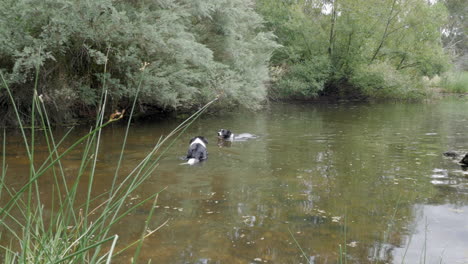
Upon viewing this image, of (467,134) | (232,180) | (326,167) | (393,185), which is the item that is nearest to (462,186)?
(393,185)

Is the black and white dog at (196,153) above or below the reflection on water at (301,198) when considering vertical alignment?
above

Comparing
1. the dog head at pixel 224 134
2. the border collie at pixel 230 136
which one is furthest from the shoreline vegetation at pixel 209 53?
the dog head at pixel 224 134

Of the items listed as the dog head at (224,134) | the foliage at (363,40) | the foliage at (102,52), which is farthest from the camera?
the foliage at (363,40)

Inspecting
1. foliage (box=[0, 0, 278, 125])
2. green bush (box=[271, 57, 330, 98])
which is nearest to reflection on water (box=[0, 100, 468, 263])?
foliage (box=[0, 0, 278, 125])

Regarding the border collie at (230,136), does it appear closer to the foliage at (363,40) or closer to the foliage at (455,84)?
the foliage at (363,40)

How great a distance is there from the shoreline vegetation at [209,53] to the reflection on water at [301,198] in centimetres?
186

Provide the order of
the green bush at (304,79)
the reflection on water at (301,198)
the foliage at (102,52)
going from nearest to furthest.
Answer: the reflection on water at (301,198) → the foliage at (102,52) → the green bush at (304,79)

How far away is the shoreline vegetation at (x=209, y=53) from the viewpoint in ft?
34.1

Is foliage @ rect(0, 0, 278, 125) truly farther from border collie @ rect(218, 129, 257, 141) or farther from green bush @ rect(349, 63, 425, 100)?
green bush @ rect(349, 63, 425, 100)

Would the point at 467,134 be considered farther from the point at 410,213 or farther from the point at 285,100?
the point at 285,100

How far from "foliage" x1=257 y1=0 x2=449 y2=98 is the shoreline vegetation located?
0.06 metres

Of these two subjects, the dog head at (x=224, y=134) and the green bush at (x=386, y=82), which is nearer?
the dog head at (x=224, y=134)

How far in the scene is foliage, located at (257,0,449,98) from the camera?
23641 mm

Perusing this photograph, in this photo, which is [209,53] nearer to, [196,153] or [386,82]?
[196,153]
